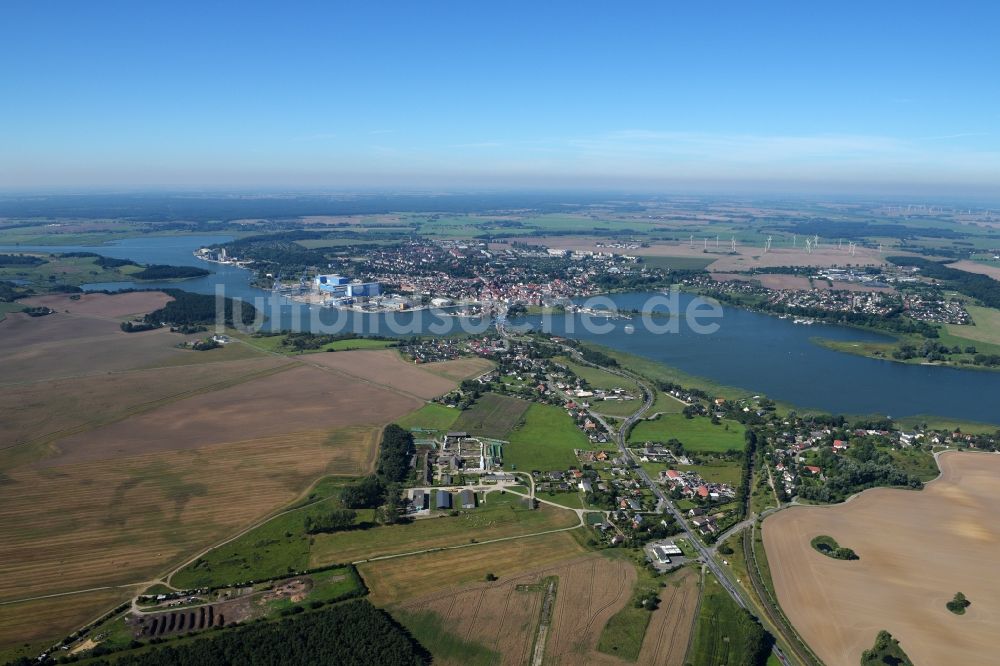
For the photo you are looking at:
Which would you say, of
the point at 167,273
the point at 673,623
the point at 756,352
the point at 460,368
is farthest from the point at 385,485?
the point at 167,273

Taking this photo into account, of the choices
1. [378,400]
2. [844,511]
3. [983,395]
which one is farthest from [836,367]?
[378,400]

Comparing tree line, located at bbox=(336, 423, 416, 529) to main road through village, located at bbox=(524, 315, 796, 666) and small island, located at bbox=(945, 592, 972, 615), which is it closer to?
main road through village, located at bbox=(524, 315, 796, 666)

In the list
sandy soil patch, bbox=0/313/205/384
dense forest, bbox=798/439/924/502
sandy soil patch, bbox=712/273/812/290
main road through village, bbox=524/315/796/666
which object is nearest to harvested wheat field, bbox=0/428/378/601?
main road through village, bbox=524/315/796/666

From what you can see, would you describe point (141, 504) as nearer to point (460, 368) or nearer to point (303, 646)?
point (303, 646)

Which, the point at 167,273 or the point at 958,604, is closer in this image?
the point at 958,604

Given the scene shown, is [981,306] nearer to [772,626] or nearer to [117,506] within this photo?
[772,626]

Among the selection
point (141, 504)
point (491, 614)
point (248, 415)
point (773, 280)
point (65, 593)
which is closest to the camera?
point (491, 614)
